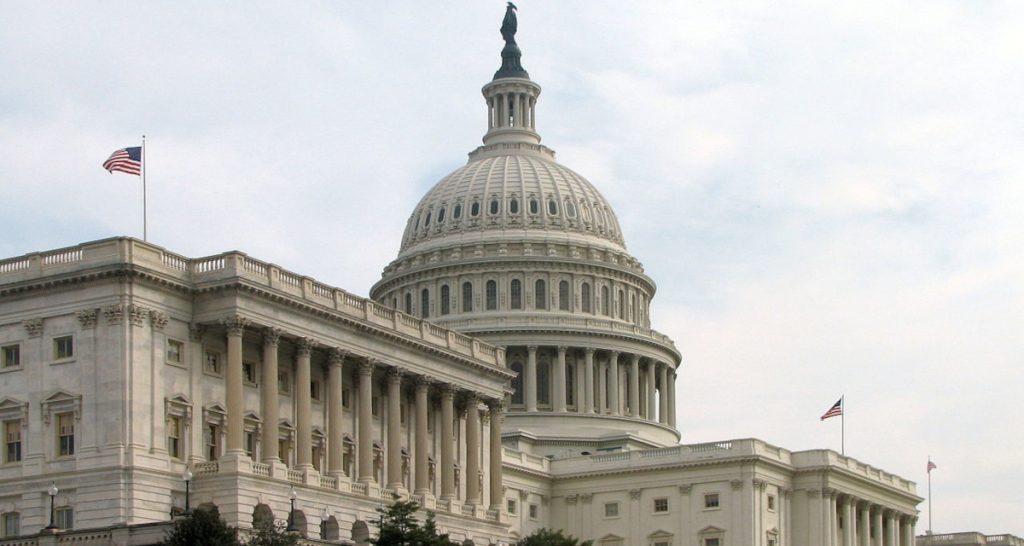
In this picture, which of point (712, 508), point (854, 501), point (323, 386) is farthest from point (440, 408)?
point (854, 501)

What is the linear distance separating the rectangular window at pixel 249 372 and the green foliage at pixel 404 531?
38.5 ft

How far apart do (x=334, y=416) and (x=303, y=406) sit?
3180 millimetres

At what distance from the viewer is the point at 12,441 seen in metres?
93.9

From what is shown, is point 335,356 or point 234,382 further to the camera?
point 335,356

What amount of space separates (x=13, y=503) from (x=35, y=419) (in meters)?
3.98

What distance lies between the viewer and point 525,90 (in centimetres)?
19200

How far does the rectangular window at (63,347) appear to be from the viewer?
3652 inches

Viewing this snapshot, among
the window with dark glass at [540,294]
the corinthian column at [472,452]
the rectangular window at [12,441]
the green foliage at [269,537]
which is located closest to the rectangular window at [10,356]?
the rectangular window at [12,441]

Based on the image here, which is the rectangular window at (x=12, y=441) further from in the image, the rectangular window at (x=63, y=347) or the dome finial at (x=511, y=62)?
the dome finial at (x=511, y=62)

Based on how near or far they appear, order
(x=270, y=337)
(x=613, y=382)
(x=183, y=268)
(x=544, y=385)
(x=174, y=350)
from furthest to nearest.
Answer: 1. (x=613, y=382)
2. (x=544, y=385)
3. (x=270, y=337)
4. (x=183, y=268)
5. (x=174, y=350)

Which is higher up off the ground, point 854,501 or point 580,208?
point 580,208

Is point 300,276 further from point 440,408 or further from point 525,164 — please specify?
point 525,164

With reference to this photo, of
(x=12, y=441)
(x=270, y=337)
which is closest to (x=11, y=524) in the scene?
(x=12, y=441)

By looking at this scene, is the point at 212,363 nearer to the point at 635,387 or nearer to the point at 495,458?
the point at 495,458
